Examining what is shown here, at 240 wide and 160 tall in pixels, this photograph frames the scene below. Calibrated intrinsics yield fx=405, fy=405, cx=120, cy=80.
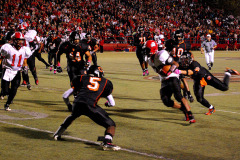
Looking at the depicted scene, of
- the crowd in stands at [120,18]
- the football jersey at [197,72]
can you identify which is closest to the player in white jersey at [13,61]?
the football jersey at [197,72]

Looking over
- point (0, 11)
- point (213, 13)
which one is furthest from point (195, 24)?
point (0, 11)

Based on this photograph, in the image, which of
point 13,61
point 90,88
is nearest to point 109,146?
point 90,88

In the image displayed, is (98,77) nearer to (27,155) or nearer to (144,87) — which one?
(27,155)

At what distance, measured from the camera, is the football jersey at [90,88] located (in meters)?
6.08

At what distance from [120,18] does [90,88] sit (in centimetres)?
3701

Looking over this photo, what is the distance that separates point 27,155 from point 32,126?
2032mm

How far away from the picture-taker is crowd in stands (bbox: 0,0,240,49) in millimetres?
34969

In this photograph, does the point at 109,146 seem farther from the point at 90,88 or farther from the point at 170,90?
the point at 170,90

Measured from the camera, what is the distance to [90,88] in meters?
6.12

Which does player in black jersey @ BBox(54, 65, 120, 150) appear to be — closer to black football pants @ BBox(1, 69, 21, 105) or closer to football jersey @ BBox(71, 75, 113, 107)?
football jersey @ BBox(71, 75, 113, 107)

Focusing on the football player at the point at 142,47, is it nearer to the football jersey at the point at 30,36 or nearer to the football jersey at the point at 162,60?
the football jersey at the point at 30,36

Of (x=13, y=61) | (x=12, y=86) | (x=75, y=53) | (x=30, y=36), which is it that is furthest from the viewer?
(x=30, y=36)

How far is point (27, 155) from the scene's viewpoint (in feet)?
18.6

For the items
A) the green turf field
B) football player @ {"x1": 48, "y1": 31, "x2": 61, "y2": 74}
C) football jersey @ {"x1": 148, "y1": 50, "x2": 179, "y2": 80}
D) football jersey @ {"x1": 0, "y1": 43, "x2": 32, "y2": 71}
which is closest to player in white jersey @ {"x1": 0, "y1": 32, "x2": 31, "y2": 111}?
football jersey @ {"x1": 0, "y1": 43, "x2": 32, "y2": 71}
